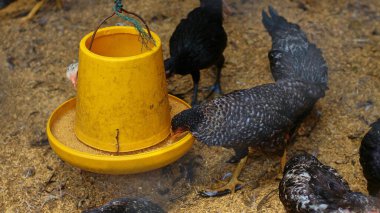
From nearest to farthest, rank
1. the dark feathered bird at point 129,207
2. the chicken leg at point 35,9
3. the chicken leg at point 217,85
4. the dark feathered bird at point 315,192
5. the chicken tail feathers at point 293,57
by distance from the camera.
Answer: the dark feathered bird at point 315,192
the dark feathered bird at point 129,207
the chicken tail feathers at point 293,57
the chicken leg at point 217,85
the chicken leg at point 35,9

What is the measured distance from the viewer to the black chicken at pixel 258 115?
147 inches

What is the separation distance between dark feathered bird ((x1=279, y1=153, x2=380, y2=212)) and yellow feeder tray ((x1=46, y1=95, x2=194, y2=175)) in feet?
2.33

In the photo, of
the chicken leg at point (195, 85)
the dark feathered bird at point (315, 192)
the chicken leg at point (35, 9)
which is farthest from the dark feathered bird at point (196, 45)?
the chicken leg at point (35, 9)

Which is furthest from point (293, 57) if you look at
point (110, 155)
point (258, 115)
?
point (110, 155)

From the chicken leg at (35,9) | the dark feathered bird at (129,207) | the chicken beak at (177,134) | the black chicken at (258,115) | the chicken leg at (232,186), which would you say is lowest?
the chicken leg at (232,186)

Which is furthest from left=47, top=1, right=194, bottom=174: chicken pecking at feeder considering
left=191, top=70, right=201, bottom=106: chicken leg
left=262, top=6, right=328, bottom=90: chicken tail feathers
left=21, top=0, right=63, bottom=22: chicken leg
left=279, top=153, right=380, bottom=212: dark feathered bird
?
left=21, top=0, right=63, bottom=22: chicken leg

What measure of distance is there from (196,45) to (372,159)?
180 cm

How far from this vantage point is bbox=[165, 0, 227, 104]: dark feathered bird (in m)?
4.68

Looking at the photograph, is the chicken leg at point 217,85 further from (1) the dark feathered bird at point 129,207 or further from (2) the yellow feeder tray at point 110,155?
(1) the dark feathered bird at point 129,207

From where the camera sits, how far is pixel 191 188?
3.97 meters

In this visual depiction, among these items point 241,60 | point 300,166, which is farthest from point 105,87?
point 241,60

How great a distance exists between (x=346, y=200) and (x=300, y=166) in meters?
0.46

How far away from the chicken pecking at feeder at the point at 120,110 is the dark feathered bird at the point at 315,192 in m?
0.72

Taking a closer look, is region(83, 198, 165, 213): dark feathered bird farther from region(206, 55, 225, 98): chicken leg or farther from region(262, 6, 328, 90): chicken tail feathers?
region(206, 55, 225, 98): chicken leg
